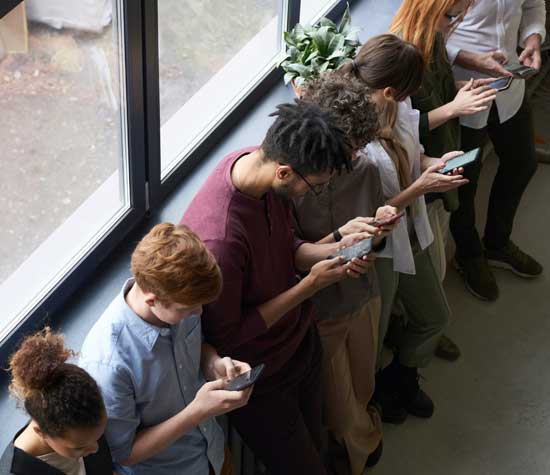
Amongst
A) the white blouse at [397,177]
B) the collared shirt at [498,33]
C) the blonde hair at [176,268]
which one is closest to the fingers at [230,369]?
the blonde hair at [176,268]

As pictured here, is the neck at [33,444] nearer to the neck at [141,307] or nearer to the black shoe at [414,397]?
the neck at [141,307]

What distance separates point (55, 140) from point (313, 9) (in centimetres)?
191

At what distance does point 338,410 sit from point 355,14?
6.71 feet

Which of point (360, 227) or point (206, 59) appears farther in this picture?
point (206, 59)

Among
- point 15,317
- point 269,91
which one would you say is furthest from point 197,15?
point 15,317

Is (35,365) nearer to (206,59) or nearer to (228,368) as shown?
(228,368)

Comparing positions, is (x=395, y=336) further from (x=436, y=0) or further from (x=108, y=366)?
(x=108, y=366)

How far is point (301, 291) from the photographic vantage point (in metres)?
2.29

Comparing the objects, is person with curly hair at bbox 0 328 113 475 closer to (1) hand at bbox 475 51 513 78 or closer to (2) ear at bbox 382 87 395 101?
(2) ear at bbox 382 87 395 101

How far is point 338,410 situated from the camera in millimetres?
2918

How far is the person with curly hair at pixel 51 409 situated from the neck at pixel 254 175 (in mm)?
656

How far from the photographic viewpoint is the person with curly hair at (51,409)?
64.7 inches

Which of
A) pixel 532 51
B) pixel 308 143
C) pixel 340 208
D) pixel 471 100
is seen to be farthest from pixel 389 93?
pixel 532 51

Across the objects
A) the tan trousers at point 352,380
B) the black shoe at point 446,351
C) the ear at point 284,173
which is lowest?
the black shoe at point 446,351
